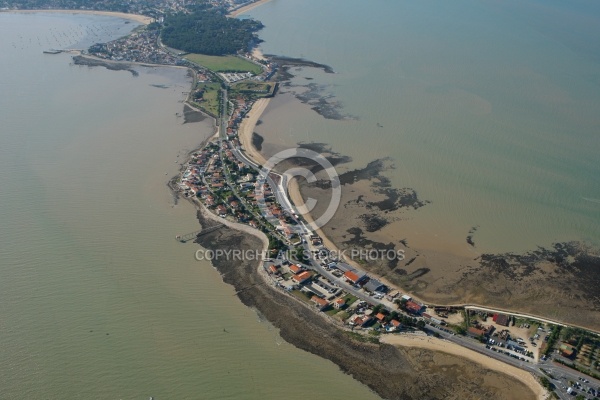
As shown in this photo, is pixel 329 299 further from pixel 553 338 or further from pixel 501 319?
pixel 553 338

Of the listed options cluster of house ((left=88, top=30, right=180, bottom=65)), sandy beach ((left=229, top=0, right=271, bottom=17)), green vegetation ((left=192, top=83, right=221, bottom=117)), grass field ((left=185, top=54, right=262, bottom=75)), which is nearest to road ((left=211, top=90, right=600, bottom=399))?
green vegetation ((left=192, top=83, right=221, bottom=117))

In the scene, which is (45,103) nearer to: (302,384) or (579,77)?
(302,384)

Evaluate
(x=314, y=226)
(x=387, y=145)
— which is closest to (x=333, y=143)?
(x=387, y=145)

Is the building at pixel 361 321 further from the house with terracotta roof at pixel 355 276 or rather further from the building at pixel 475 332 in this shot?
the building at pixel 475 332

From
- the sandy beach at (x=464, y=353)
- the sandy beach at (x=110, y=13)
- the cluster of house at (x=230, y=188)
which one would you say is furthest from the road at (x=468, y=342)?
the sandy beach at (x=110, y=13)

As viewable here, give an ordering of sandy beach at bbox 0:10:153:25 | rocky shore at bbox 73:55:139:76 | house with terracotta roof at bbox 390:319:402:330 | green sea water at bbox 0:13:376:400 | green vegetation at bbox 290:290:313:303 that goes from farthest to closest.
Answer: sandy beach at bbox 0:10:153:25 → rocky shore at bbox 73:55:139:76 → green vegetation at bbox 290:290:313:303 → house with terracotta roof at bbox 390:319:402:330 → green sea water at bbox 0:13:376:400

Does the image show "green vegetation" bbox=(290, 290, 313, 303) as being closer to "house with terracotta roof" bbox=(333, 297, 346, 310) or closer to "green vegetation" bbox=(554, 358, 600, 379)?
"house with terracotta roof" bbox=(333, 297, 346, 310)
